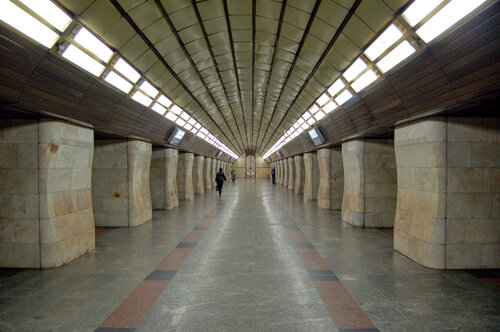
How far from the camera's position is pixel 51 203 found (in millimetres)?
5812

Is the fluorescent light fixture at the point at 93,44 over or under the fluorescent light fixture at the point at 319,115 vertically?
over

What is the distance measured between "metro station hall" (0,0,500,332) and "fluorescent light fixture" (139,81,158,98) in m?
0.07

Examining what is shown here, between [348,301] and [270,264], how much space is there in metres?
1.85

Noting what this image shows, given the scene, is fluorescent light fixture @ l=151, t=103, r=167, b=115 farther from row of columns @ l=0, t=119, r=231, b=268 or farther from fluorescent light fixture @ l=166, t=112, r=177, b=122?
row of columns @ l=0, t=119, r=231, b=268

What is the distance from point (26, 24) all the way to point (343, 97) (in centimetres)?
673

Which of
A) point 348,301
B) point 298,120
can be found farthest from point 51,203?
point 298,120

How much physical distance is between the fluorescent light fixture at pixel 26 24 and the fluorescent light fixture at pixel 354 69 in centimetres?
528

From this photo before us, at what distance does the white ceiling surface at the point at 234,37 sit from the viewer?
4508mm

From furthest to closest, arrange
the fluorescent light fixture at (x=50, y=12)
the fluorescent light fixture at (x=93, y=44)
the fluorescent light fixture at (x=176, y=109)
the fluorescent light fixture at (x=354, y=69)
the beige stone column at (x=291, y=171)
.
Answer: the beige stone column at (x=291, y=171) < the fluorescent light fixture at (x=176, y=109) < the fluorescent light fixture at (x=354, y=69) < the fluorescent light fixture at (x=93, y=44) < the fluorescent light fixture at (x=50, y=12)

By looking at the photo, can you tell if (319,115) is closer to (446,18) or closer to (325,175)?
(325,175)

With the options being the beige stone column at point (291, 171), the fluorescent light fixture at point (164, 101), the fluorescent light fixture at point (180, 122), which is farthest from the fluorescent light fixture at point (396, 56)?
the beige stone column at point (291, 171)

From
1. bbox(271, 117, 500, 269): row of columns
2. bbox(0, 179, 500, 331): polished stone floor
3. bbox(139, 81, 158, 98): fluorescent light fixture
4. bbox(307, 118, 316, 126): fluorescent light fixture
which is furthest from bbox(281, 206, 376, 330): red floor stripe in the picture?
bbox(307, 118, 316, 126): fluorescent light fixture

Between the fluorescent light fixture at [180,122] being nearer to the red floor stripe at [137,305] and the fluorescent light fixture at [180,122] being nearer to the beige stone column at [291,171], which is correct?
the red floor stripe at [137,305]

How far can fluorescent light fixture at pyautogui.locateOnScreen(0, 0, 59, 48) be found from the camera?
10.9 feet
